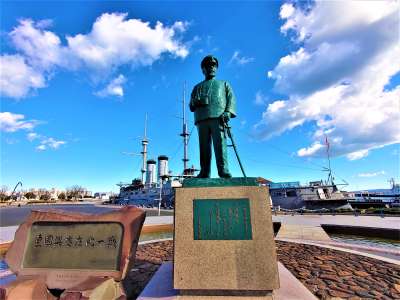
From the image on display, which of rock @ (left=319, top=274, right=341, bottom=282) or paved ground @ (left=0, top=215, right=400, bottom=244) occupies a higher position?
paved ground @ (left=0, top=215, right=400, bottom=244)

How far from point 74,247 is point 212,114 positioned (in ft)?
10.8

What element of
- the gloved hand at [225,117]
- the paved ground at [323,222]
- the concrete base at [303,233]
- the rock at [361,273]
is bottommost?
the rock at [361,273]

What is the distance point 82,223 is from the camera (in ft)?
12.7

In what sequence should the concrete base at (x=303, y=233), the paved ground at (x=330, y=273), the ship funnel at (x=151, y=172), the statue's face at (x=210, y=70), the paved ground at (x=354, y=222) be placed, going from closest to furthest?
1. the paved ground at (x=330, y=273)
2. the statue's face at (x=210, y=70)
3. the concrete base at (x=303, y=233)
4. the paved ground at (x=354, y=222)
5. the ship funnel at (x=151, y=172)

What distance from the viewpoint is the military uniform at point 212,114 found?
14.5 ft

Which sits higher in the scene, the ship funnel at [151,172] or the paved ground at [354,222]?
Answer: the ship funnel at [151,172]

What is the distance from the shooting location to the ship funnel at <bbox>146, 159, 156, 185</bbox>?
73.9 metres

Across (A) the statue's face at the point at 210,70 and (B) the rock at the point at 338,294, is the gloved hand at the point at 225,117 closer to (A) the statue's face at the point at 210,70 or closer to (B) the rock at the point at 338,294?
(A) the statue's face at the point at 210,70

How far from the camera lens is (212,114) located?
14.5 ft

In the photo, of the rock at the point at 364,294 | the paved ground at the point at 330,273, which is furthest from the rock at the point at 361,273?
the rock at the point at 364,294

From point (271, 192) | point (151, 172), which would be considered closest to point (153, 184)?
point (151, 172)

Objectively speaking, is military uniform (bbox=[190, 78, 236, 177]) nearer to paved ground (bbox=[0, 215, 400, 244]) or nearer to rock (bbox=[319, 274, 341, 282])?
rock (bbox=[319, 274, 341, 282])

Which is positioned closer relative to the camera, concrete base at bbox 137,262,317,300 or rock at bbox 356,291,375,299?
concrete base at bbox 137,262,317,300

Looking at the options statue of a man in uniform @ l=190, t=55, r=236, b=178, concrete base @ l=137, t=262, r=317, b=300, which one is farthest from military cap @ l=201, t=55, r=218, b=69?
concrete base @ l=137, t=262, r=317, b=300
